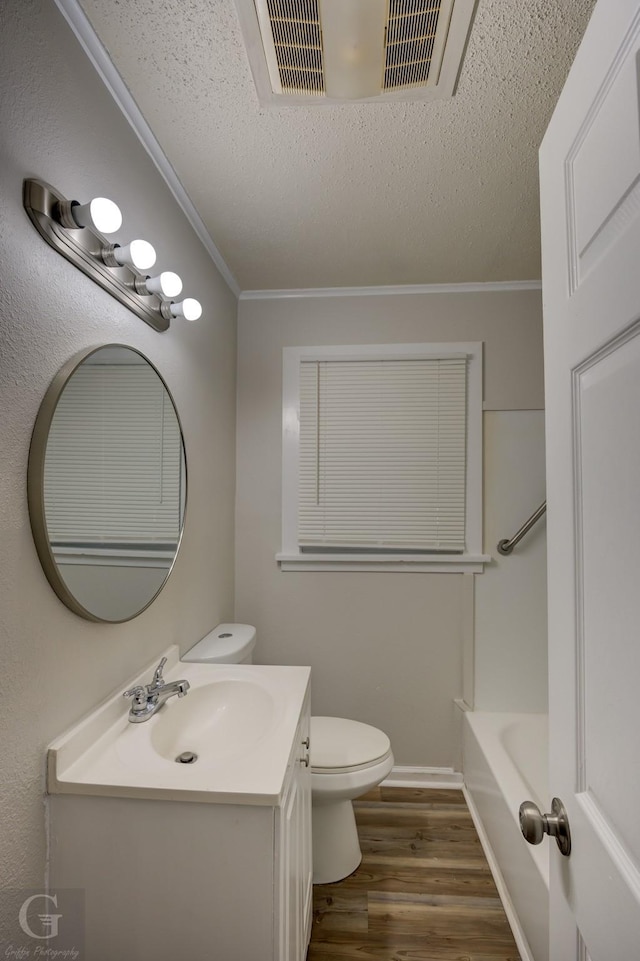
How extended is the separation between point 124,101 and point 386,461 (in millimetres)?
1657

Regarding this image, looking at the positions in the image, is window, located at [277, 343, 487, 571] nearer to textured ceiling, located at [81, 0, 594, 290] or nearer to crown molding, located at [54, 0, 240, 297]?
textured ceiling, located at [81, 0, 594, 290]

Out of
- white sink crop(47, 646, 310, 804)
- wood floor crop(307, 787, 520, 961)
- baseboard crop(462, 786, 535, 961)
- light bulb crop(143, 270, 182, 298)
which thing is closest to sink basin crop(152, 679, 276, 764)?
white sink crop(47, 646, 310, 804)

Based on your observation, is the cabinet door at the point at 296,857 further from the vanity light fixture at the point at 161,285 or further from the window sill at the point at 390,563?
the vanity light fixture at the point at 161,285

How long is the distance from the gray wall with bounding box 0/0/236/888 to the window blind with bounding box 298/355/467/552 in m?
1.08

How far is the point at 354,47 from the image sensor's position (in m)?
1.08

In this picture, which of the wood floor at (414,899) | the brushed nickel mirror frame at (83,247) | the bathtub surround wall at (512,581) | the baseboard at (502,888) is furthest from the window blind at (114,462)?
the baseboard at (502,888)

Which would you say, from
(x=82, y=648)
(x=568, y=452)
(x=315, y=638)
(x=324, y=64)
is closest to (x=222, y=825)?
(x=82, y=648)

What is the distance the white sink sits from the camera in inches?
37.9

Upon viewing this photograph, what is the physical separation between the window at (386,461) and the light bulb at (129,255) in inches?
50.9

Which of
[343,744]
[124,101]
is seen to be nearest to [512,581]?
[343,744]

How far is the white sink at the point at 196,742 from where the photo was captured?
0.96 metres

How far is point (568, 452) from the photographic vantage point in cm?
68

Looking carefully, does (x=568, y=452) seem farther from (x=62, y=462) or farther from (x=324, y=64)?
(x=324, y=64)

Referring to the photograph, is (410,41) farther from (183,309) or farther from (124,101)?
(183,309)
